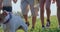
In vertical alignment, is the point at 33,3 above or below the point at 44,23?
above

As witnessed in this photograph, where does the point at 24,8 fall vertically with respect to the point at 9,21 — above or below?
above

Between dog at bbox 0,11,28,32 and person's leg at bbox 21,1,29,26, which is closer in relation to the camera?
dog at bbox 0,11,28,32

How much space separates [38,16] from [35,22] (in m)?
0.17

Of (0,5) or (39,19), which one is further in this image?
(39,19)

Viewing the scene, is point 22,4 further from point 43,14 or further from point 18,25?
point 18,25

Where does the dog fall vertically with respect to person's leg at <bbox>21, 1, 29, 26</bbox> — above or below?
below

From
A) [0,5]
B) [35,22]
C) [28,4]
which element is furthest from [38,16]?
[0,5]

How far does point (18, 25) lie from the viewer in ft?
15.3

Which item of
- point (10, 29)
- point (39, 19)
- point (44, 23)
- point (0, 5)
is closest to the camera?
point (10, 29)

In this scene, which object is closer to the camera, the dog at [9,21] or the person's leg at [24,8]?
the dog at [9,21]

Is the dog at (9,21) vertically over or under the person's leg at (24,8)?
under

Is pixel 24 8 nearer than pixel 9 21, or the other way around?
pixel 9 21

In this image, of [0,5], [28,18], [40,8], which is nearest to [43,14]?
[40,8]

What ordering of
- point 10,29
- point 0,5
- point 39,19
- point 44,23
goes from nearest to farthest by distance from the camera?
1. point 10,29
2. point 0,5
3. point 44,23
4. point 39,19
